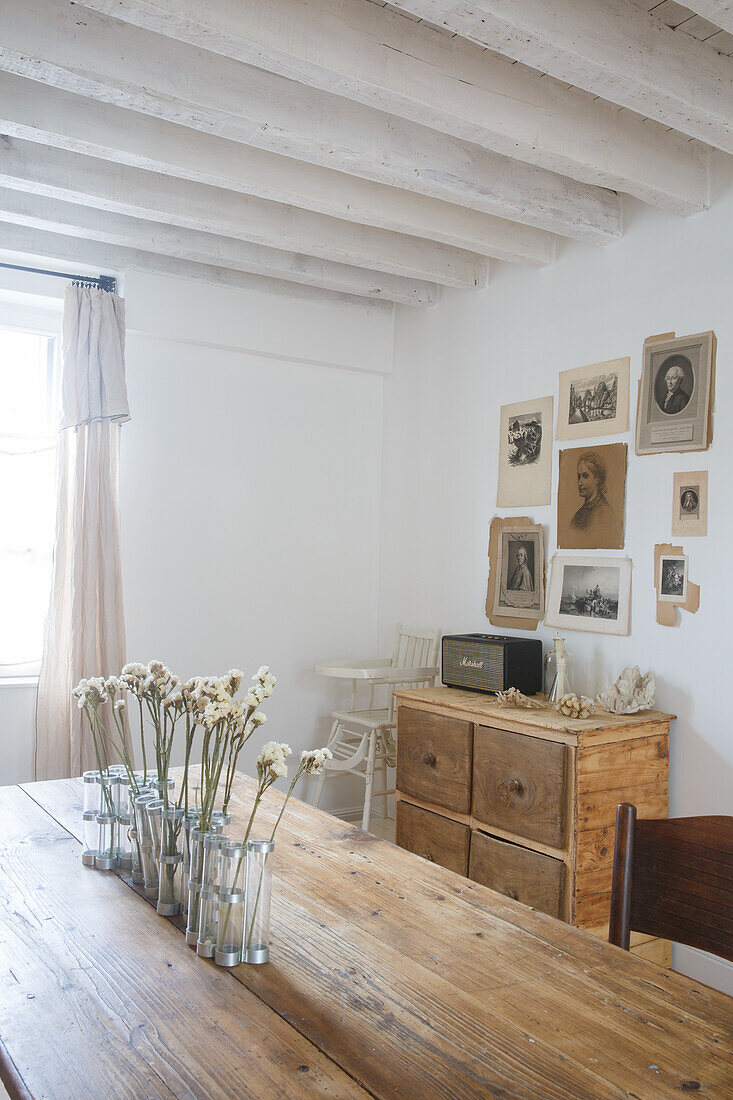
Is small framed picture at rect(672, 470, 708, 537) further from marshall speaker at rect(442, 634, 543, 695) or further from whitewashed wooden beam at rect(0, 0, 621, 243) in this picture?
whitewashed wooden beam at rect(0, 0, 621, 243)

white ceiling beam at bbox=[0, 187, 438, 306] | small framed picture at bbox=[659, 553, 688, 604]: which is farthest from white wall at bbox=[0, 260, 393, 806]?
small framed picture at bbox=[659, 553, 688, 604]

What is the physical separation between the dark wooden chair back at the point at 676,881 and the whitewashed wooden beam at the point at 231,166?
2.28m

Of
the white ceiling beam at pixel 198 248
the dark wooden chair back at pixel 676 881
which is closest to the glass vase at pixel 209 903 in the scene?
the dark wooden chair back at pixel 676 881

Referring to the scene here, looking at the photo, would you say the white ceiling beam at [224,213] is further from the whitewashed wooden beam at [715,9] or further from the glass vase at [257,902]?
the glass vase at [257,902]

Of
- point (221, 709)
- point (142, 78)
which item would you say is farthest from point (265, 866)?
point (142, 78)

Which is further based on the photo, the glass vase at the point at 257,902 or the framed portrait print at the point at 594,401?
the framed portrait print at the point at 594,401

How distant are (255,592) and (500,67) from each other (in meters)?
2.49

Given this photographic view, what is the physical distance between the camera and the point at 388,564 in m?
4.44

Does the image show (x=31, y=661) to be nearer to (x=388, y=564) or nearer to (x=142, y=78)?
(x=388, y=564)

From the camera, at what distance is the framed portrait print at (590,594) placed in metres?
3.08

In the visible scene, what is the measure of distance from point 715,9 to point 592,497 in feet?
5.52

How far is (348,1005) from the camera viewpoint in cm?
116

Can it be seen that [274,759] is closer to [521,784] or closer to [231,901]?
[231,901]

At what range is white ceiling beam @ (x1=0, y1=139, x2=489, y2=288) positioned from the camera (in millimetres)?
2859
